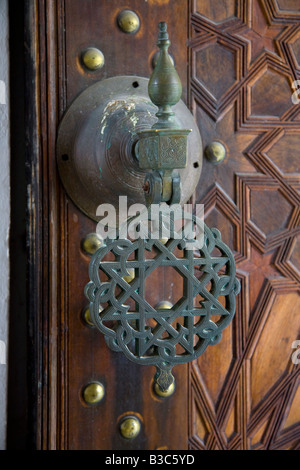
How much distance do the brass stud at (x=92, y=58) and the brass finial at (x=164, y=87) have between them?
0.46ft

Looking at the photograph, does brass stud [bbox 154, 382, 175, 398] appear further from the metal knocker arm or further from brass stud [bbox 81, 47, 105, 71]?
brass stud [bbox 81, 47, 105, 71]

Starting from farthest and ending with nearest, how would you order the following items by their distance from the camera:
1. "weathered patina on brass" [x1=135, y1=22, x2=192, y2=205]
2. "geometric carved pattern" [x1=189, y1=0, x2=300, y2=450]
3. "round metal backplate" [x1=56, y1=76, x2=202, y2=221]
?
1. "geometric carved pattern" [x1=189, y1=0, x2=300, y2=450]
2. "round metal backplate" [x1=56, y1=76, x2=202, y2=221]
3. "weathered patina on brass" [x1=135, y1=22, x2=192, y2=205]

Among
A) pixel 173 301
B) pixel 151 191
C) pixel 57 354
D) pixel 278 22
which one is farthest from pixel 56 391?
pixel 278 22

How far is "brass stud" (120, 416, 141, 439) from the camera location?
82 centimetres

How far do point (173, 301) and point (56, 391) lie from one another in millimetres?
192

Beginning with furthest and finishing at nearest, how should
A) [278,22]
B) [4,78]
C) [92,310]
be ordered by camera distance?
[278,22]
[4,78]
[92,310]

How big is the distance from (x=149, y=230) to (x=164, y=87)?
15 centimetres

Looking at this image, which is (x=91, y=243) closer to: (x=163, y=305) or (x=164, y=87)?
(x=163, y=305)

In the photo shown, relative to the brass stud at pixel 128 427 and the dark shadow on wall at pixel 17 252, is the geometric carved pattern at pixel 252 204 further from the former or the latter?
the dark shadow on wall at pixel 17 252

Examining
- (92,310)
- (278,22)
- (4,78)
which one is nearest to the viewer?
(92,310)

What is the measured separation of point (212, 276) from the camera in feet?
2.24

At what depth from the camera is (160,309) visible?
68 cm

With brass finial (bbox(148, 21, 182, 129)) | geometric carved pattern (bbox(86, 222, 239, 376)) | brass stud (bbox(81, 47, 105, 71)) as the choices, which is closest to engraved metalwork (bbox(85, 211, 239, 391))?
geometric carved pattern (bbox(86, 222, 239, 376))
